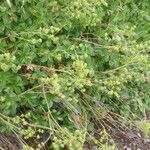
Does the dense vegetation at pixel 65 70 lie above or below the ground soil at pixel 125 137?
above

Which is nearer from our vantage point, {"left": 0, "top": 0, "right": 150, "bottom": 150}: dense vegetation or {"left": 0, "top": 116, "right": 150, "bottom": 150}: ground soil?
{"left": 0, "top": 0, "right": 150, "bottom": 150}: dense vegetation

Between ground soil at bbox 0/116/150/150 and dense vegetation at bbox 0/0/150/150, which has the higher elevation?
dense vegetation at bbox 0/0/150/150

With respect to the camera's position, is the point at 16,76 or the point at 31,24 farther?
the point at 31,24

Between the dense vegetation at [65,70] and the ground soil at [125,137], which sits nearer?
the dense vegetation at [65,70]

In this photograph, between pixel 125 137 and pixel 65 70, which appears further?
pixel 125 137

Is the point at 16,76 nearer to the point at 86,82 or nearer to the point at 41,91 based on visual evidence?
the point at 41,91

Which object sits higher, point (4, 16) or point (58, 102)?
point (4, 16)

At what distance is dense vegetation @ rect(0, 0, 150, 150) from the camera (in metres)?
2.56

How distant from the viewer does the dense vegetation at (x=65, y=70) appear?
2559mm

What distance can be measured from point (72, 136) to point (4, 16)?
87cm

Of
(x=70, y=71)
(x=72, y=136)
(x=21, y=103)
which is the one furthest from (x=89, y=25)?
(x=72, y=136)

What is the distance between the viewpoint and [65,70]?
271cm

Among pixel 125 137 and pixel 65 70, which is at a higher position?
pixel 65 70

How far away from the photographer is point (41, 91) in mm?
2684
